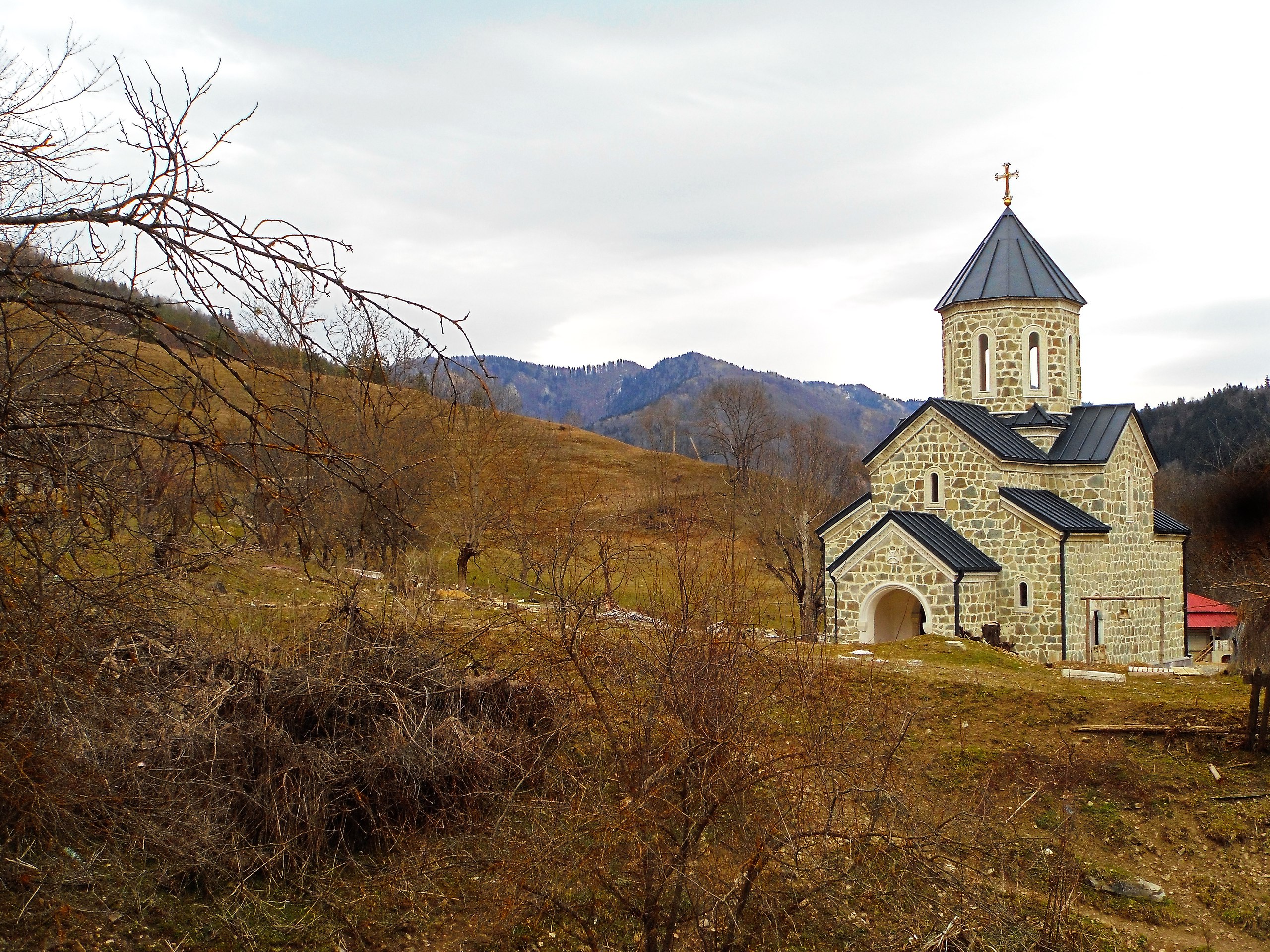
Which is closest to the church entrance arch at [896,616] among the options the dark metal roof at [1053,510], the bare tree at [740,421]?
the dark metal roof at [1053,510]

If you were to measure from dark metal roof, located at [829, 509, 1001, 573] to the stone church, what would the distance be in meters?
0.04

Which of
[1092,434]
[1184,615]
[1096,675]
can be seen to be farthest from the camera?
[1184,615]

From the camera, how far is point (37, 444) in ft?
11.8

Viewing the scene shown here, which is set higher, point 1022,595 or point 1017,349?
point 1017,349

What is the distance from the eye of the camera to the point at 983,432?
2002 centimetres

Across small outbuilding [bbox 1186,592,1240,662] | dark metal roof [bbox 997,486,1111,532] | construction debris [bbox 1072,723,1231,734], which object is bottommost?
small outbuilding [bbox 1186,592,1240,662]

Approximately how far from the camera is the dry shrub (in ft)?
18.2

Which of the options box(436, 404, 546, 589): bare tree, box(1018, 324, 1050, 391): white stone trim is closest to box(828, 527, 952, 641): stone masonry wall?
box(1018, 324, 1050, 391): white stone trim

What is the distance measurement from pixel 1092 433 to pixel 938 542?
5.16 meters

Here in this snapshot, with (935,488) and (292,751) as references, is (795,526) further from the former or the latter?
(292,751)

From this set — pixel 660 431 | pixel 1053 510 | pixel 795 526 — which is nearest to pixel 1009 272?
pixel 1053 510

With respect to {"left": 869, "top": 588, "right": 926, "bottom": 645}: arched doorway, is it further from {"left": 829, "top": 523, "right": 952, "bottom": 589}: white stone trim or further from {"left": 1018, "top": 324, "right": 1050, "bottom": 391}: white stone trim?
{"left": 1018, "top": 324, "right": 1050, "bottom": 391}: white stone trim

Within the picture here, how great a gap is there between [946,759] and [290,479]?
24.4ft

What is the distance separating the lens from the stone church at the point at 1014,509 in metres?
18.6
